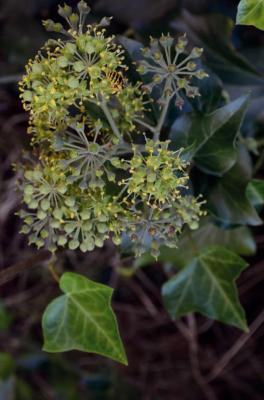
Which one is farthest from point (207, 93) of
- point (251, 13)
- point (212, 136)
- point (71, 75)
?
point (71, 75)

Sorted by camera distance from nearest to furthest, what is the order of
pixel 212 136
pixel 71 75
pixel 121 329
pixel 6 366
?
1. pixel 71 75
2. pixel 212 136
3. pixel 6 366
4. pixel 121 329

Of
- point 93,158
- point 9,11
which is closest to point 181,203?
point 93,158

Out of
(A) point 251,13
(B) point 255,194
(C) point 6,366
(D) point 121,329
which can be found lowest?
(D) point 121,329

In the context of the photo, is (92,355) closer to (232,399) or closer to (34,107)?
(232,399)

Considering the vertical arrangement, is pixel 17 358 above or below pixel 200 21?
below

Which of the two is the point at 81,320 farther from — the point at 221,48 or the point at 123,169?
the point at 221,48

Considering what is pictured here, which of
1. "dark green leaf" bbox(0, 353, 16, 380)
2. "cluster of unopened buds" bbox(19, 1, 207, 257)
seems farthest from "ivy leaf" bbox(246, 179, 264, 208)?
"dark green leaf" bbox(0, 353, 16, 380)

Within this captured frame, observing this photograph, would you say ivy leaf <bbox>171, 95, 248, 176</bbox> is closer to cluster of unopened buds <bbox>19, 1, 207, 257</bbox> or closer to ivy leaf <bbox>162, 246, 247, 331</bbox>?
cluster of unopened buds <bbox>19, 1, 207, 257</bbox>
